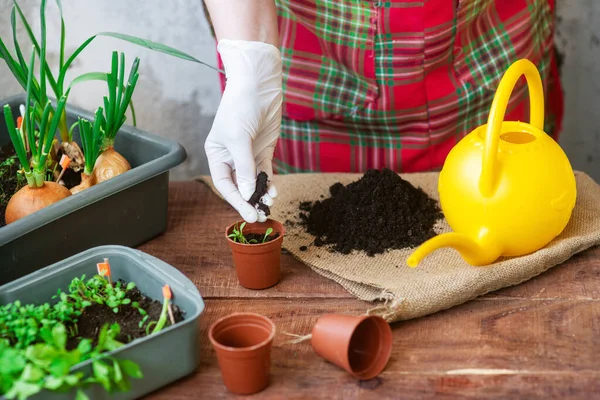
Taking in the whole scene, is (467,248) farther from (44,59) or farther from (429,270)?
(44,59)

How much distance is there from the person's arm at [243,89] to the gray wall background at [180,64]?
595 millimetres

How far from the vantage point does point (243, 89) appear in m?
1.21

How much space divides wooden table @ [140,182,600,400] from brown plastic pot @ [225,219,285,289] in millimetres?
16

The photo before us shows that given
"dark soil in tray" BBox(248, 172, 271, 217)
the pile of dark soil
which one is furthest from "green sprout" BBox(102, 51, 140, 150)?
the pile of dark soil

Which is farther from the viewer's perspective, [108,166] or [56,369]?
[108,166]

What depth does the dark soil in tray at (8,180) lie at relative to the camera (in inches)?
50.6

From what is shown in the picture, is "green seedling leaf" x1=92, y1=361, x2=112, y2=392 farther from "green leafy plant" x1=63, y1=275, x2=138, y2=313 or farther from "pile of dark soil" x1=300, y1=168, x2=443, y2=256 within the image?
"pile of dark soil" x1=300, y1=168, x2=443, y2=256

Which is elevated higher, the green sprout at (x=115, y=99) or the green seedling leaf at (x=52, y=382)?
the green sprout at (x=115, y=99)

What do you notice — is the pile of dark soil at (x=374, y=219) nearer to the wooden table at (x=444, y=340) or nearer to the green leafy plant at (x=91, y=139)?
the wooden table at (x=444, y=340)

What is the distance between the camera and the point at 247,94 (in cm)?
121

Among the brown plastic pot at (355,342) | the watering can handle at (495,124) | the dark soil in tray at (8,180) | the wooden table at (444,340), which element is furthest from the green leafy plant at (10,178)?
the watering can handle at (495,124)

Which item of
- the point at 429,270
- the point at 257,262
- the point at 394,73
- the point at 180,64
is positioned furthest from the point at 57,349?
the point at 180,64

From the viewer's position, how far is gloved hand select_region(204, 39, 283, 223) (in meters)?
1.19

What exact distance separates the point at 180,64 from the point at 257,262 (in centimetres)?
92
